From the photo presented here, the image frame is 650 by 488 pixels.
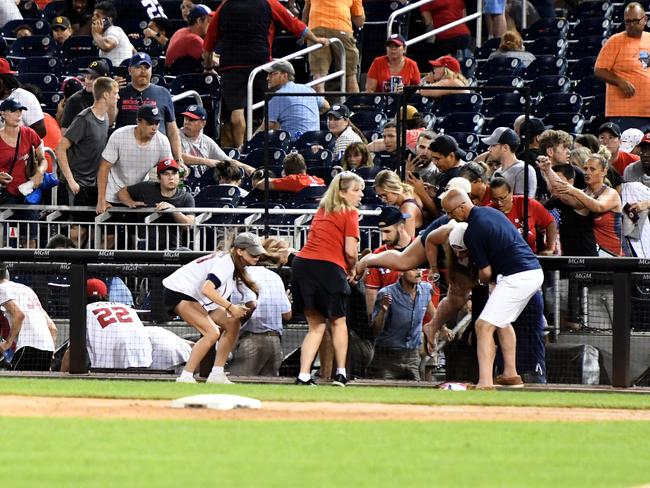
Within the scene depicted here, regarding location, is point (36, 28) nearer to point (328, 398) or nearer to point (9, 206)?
point (9, 206)

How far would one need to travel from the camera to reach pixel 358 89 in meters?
20.1

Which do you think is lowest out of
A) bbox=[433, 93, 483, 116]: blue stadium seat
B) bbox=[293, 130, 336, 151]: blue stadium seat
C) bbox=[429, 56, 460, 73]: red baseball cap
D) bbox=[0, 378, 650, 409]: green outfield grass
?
bbox=[0, 378, 650, 409]: green outfield grass

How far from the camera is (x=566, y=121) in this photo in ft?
59.7

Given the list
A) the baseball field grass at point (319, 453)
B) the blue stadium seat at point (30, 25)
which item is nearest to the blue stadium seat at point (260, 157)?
the blue stadium seat at point (30, 25)

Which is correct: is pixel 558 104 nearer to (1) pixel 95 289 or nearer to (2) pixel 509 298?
(2) pixel 509 298

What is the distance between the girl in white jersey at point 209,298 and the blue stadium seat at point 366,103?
399 centimetres

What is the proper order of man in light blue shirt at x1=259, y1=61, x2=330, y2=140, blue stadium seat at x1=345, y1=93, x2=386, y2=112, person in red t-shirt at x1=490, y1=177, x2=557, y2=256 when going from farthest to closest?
man in light blue shirt at x1=259, y1=61, x2=330, y2=140 → blue stadium seat at x1=345, y1=93, x2=386, y2=112 → person in red t-shirt at x1=490, y1=177, x2=557, y2=256

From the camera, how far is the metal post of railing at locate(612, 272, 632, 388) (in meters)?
13.1

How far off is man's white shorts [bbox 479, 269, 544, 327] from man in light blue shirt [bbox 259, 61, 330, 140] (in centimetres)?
483

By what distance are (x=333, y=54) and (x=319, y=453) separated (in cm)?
1167

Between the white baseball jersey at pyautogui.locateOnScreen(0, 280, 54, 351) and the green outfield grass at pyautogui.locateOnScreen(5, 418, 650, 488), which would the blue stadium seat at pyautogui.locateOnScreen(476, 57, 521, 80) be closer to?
the white baseball jersey at pyautogui.locateOnScreen(0, 280, 54, 351)

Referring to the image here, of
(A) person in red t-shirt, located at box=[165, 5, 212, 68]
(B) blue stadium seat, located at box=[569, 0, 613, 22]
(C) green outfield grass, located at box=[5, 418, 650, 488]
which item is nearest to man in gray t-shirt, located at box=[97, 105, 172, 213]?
(A) person in red t-shirt, located at box=[165, 5, 212, 68]

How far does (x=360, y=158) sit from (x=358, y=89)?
4982 millimetres

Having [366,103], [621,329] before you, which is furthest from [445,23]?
[621,329]
